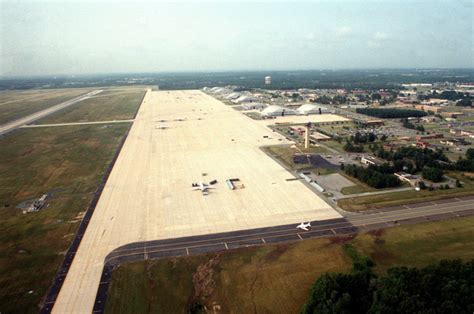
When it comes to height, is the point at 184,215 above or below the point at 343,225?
above

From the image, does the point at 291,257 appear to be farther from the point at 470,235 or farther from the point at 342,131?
the point at 342,131

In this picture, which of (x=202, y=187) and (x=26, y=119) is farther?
(x=26, y=119)

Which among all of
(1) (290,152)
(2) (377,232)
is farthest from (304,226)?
(1) (290,152)

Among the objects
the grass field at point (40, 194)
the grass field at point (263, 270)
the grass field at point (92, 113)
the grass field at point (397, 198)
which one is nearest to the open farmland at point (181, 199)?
the grass field at point (40, 194)

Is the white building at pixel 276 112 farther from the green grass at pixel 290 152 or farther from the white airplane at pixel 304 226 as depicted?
the white airplane at pixel 304 226

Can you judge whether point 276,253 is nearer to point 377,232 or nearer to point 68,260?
point 377,232

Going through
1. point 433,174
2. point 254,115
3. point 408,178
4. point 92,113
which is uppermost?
point 92,113

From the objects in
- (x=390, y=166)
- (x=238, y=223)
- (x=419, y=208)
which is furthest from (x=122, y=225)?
(x=390, y=166)
